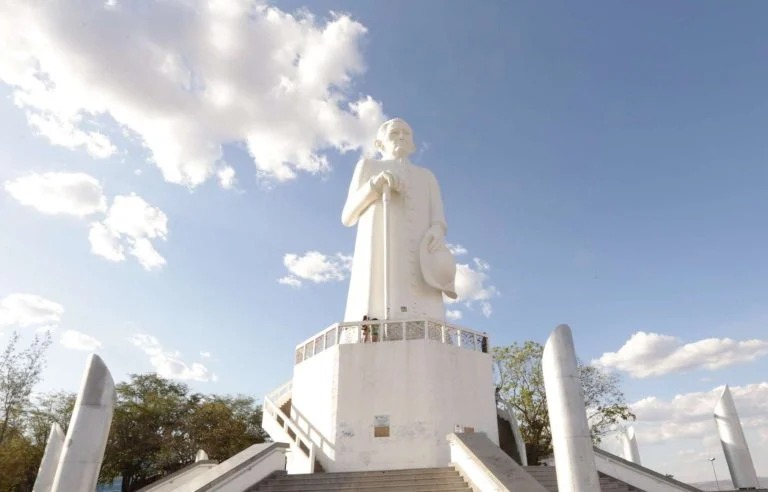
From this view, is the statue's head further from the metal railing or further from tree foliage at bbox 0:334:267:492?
tree foliage at bbox 0:334:267:492

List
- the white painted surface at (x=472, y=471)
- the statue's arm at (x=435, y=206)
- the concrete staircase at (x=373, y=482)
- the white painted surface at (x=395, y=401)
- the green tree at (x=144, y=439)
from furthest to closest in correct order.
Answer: the green tree at (x=144, y=439) < the statue's arm at (x=435, y=206) < the white painted surface at (x=395, y=401) < the concrete staircase at (x=373, y=482) < the white painted surface at (x=472, y=471)

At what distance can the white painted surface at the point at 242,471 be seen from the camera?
31.1 feet

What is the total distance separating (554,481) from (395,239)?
8.96m

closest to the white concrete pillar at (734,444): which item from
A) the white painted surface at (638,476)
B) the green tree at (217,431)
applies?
the white painted surface at (638,476)

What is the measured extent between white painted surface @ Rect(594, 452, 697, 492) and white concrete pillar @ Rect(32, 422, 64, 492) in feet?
39.8

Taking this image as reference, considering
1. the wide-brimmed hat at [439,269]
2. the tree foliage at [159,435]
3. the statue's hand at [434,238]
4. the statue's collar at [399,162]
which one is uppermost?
the statue's collar at [399,162]

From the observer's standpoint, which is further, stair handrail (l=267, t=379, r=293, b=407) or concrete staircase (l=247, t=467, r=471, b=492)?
stair handrail (l=267, t=379, r=293, b=407)

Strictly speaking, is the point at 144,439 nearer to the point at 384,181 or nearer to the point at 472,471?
the point at 384,181

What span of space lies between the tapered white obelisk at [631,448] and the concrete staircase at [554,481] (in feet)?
22.2

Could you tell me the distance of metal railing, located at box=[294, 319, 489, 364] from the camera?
14312 millimetres

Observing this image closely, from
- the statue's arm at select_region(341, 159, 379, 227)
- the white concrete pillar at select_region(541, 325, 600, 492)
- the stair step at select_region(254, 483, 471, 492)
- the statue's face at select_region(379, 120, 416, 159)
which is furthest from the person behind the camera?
the statue's face at select_region(379, 120, 416, 159)

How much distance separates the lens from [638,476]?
11.3m

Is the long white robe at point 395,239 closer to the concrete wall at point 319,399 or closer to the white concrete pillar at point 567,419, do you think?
the concrete wall at point 319,399

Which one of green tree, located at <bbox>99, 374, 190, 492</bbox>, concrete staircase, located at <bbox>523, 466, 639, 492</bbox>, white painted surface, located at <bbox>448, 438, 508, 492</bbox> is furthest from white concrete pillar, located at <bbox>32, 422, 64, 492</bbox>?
green tree, located at <bbox>99, 374, 190, 492</bbox>
